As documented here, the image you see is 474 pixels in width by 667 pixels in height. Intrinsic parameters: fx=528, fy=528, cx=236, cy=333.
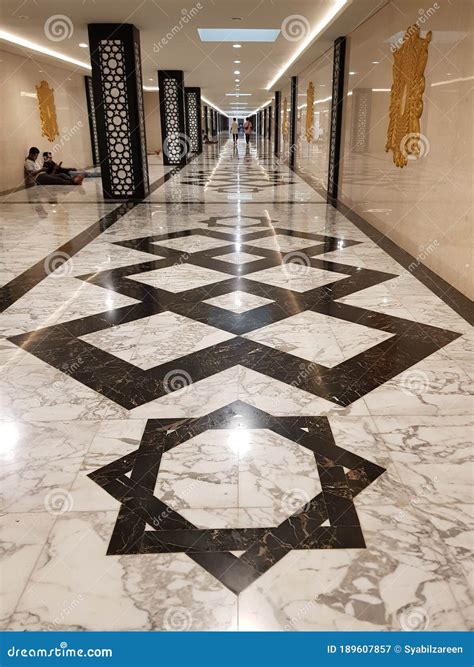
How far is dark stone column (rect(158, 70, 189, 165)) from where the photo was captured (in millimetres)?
14297

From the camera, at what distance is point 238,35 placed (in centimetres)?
900

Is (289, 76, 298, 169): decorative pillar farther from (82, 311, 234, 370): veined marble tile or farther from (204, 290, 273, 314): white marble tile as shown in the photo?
(82, 311, 234, 370): veined marble tile

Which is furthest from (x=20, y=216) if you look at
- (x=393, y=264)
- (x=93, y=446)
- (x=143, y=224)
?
(x=93, y=446)

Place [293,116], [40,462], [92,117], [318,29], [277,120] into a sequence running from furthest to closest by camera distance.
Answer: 1. [277,120]
2. [92,117]
3. [293,116]
4. [318,29]
5. [40,462]

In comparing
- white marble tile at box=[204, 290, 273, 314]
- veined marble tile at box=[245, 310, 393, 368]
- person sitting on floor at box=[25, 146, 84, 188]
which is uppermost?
person sitting on floor at box=[25, 146, 84, 188]

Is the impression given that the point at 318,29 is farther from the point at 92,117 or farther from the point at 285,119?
the point at 285,119

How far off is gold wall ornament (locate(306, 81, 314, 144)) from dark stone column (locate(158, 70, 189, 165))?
13.8 feet

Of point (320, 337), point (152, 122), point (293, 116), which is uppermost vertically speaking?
point (152, 122)

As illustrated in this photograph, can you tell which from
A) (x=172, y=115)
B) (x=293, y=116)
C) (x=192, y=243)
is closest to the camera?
(x=192, y=243)

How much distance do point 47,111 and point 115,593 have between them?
12882mm

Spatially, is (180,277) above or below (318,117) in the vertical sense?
below

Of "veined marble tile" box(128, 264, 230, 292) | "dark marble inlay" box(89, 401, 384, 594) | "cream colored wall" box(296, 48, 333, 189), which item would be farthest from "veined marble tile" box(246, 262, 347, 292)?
"cream colored wall" box(296, 48, 333, 189)

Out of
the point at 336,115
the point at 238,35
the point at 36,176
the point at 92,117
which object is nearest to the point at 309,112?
the point at 336,115

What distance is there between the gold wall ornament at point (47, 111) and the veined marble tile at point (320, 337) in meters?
10.8
